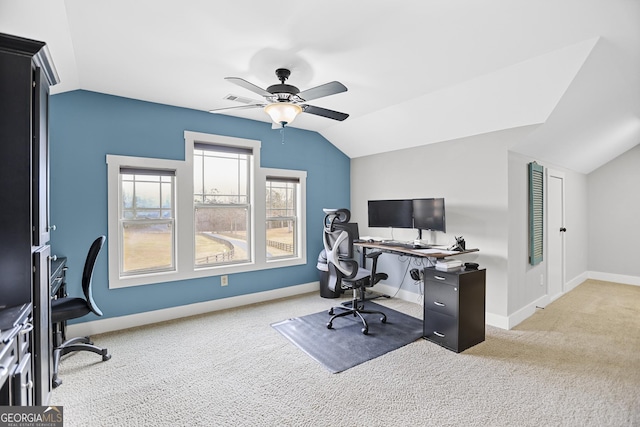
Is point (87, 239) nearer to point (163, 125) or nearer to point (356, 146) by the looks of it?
point (163, 125)

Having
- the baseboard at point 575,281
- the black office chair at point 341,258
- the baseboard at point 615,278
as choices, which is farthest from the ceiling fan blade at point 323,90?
the baseboard at point 615,278

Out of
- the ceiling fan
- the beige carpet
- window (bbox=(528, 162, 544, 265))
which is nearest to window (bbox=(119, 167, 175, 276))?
the beige carpet

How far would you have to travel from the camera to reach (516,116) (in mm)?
3266

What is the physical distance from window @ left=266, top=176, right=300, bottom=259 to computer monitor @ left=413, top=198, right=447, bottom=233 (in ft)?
6.00

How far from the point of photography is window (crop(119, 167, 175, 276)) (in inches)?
142

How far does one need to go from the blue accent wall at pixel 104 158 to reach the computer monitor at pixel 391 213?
1.64 m

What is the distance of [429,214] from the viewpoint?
398cm

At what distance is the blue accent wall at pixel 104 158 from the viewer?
10.4ft

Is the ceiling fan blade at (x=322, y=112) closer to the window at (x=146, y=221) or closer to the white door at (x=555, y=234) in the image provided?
the window at (x=146, y=221)

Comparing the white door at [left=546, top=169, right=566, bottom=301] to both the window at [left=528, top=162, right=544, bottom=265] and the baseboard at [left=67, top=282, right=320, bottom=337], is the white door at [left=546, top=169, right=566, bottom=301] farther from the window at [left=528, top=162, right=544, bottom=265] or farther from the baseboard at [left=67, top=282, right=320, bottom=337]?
the baseboard at [left=67, top=282, right=320, bottom=337]

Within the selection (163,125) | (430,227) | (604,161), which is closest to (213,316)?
(163,125)

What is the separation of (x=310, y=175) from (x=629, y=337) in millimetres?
4292

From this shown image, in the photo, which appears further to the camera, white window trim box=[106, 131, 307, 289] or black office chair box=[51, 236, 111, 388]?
white window trim box=[106, 131, 307, 289]

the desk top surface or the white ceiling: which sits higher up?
the white ceiling
